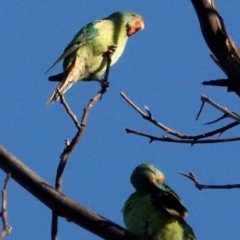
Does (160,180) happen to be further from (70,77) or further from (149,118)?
(149,118)

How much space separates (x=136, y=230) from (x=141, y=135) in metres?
1.66

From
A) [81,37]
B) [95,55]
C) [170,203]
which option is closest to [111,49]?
[95,55]

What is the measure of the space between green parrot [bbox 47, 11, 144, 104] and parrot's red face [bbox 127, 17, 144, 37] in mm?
324

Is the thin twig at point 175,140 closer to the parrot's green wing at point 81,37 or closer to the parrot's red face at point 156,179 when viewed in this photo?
the parrot's red face at point 156,179

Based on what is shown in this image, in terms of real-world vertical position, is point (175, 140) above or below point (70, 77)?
below

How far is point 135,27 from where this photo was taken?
7.39 m

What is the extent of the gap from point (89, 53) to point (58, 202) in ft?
11.8

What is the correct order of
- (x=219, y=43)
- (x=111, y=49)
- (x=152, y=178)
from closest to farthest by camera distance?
(x=219, y=43), (x=152, y=178), (x=111, y=49)

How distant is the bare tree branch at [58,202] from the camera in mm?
2900

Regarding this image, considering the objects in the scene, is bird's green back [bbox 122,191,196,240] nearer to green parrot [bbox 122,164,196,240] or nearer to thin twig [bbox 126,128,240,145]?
green parrot [bbox 122,164,196,240]

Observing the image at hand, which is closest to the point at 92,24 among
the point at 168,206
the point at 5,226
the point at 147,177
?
the point at 147,177

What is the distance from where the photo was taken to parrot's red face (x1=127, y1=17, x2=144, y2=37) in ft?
23.8

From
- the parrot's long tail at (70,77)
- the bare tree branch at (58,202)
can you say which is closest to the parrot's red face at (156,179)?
the parrot's long tail at (70,77)

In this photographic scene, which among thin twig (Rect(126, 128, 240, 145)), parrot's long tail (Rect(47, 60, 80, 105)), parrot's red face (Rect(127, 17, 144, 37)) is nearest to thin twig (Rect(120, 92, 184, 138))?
thin twig (Rect(126, 128, 240, 145))
